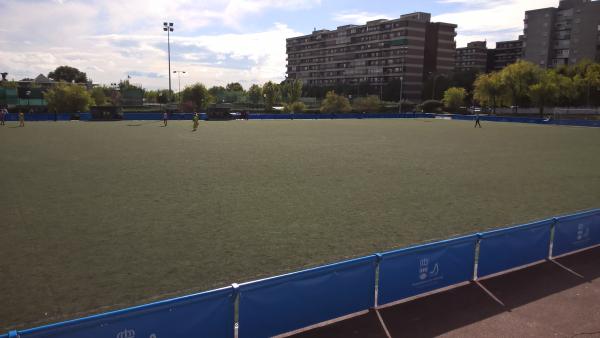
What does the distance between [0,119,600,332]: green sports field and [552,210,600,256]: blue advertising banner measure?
6.72 ft

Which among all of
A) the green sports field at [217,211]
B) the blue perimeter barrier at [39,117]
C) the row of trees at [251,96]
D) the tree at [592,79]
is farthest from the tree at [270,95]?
the green sports field at [217,211]

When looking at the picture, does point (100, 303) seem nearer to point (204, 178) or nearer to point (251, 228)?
point (251, 228)

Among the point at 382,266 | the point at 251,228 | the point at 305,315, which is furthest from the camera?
the point at 251,228

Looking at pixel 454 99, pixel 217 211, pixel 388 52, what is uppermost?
pixel 388 52

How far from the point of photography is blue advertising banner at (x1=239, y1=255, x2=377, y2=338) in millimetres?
5656

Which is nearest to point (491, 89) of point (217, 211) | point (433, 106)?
point (433, 106)

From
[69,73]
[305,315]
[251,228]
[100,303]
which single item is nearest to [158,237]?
[251,228]

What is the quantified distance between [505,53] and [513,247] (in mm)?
169019

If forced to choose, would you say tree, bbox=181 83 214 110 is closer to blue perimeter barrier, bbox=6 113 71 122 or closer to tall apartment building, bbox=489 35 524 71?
blue perimeter barrier, bbox=6 113 71 122

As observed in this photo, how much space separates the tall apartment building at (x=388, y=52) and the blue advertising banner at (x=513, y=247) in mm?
122349

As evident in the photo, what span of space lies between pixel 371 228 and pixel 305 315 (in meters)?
5.00

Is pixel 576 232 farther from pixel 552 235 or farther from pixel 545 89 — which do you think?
pixel 545 89

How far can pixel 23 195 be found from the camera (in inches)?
541

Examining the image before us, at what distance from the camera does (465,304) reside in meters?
6.96
